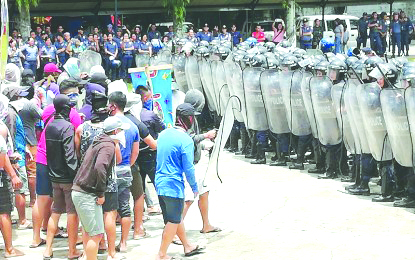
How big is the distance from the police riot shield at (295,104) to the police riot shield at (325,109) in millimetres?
631

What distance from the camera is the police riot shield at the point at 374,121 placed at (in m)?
11.7

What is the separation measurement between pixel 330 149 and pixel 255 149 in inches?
86.4

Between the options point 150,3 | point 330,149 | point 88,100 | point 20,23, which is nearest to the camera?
point 88,100

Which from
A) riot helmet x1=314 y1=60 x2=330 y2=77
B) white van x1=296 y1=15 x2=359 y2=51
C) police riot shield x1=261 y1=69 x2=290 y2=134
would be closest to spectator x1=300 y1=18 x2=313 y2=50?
white van x1=296 y1=15 x2=359 y2=51

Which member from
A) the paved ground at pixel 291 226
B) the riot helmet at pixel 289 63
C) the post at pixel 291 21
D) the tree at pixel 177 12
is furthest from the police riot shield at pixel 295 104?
the post at pixel 291 21

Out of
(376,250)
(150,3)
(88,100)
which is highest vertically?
(150,3)

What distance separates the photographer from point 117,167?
948cm

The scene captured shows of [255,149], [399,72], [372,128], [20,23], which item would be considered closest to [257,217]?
[372,128]

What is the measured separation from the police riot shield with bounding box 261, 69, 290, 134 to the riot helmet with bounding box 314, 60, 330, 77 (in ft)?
3.69

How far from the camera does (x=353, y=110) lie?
12203 millimetres

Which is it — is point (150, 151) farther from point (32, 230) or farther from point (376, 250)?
point (376, 250)

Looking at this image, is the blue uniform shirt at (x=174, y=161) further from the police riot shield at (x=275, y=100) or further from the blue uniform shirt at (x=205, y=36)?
the blue uniform shirt at (x=205, y=36)

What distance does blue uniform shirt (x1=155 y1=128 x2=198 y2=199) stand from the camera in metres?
8.91

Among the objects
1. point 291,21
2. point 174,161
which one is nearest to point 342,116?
point 174,161
